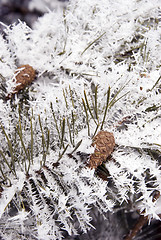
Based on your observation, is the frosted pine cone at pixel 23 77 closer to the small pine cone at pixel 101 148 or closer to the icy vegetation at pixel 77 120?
the icy vegetation at pixel 77 120

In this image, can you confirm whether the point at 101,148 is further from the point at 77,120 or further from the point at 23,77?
the point at 23,77

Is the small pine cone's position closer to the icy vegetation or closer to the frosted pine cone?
the icy vegetation

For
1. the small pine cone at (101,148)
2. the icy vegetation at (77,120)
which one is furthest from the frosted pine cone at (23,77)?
the small pine cone at (101,148)

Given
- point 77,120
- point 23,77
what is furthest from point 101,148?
point 23,77

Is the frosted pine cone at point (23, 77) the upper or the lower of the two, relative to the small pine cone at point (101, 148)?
upper
